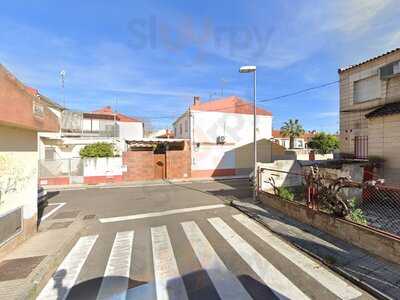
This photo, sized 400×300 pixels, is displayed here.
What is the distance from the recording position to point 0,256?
4.67m

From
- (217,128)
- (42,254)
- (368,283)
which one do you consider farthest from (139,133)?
(368,283)

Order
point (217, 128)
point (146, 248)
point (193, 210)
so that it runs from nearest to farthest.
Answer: point (146, 248) → point (193, 210) → point (217, 128)

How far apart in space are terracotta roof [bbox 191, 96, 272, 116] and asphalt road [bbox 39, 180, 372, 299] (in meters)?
15.6

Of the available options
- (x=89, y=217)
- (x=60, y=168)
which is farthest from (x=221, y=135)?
(x=89, y=217)

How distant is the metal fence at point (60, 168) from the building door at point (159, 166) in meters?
5.41

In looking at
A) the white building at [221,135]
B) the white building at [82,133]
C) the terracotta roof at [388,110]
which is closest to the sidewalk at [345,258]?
the terracotta roof at [388,110]

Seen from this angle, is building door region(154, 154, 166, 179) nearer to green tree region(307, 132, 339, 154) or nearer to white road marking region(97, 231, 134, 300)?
white road marking region(97, 231, 134, 300)

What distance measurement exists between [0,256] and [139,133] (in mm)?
29808

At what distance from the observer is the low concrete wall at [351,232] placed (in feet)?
14.6

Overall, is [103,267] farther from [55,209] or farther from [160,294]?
[55,209]

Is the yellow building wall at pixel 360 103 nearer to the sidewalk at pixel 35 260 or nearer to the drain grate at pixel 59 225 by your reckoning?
the sidewalk at pixel 35 260

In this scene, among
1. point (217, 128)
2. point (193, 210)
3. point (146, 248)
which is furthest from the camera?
point (217, 128)

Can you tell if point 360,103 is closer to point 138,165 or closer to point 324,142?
point 138,165

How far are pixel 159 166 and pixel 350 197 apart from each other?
541 inches
